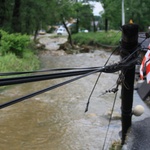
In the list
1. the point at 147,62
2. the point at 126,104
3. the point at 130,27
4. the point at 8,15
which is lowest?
the point at 126,104

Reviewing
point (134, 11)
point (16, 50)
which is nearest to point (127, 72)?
point (16, 50)

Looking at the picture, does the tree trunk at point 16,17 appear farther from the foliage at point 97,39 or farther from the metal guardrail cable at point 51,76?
the metal guardrail cable at point 51,76

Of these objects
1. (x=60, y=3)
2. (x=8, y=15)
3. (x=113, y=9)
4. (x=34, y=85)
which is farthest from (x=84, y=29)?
(x=34, y=85)

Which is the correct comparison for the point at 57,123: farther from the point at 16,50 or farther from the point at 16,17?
the point at 16,17

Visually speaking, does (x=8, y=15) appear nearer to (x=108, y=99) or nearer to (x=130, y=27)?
(x=108, y=99)

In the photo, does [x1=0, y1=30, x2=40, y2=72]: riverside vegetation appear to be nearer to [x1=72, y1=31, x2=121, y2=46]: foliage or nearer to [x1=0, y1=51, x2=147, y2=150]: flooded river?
[x1=0, y1=51, x2=147, y2=150]: flooded river

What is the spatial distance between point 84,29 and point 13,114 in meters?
52.1

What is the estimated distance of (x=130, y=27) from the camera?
378 centimetres

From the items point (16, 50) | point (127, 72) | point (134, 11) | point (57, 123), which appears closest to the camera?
point (127, 72)

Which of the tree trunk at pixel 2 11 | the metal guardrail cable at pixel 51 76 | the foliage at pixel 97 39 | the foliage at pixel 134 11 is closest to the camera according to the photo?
the metal guardrail cable at pixel 51 76

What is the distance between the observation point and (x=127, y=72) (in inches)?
157

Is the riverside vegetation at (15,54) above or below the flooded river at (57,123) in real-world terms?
above

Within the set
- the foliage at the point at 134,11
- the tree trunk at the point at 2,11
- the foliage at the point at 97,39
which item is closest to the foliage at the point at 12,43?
the tree trunk at the point at 2,11

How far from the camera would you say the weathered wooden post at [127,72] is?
3789 mm
